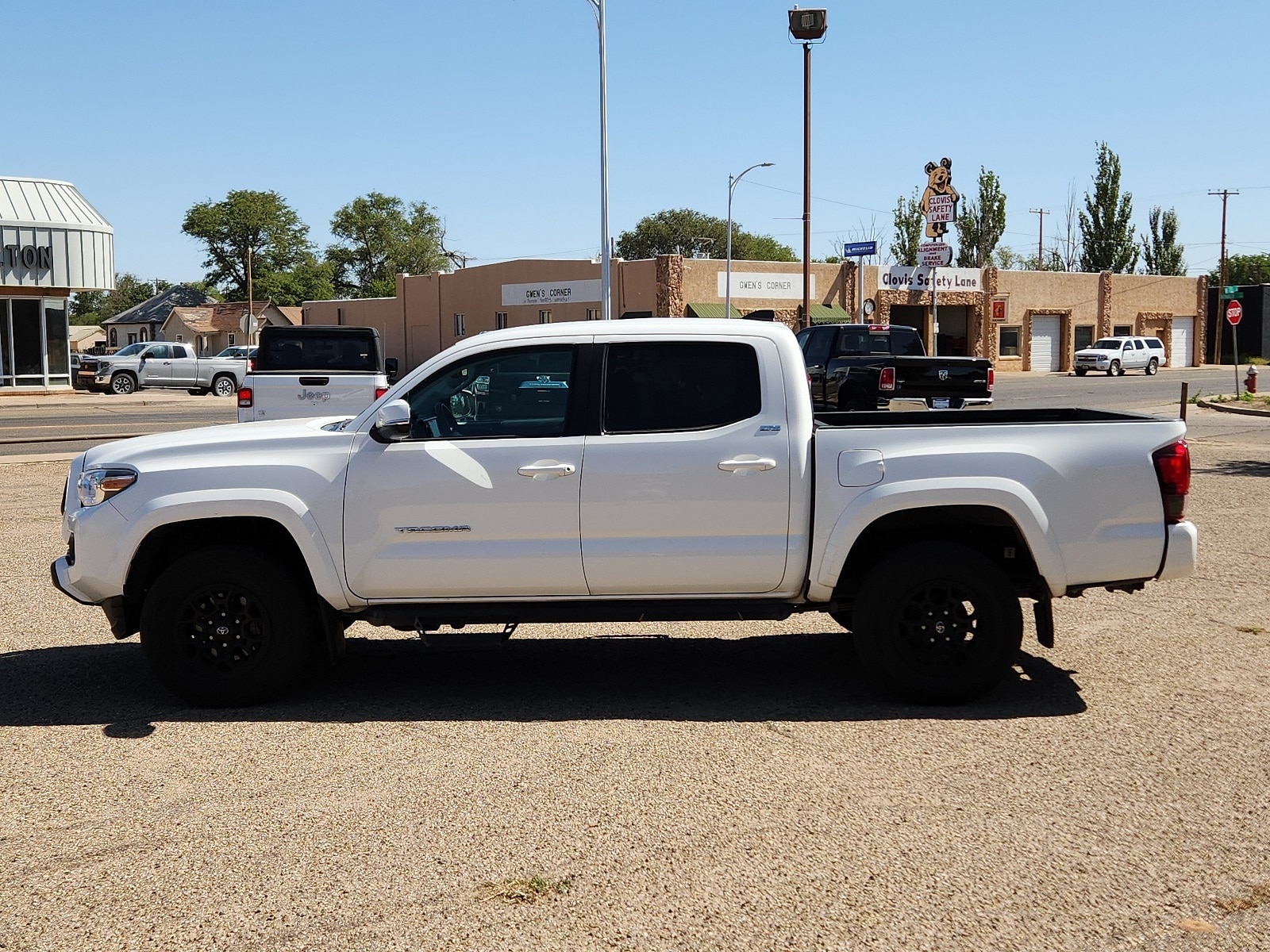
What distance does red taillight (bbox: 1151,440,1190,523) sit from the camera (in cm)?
609

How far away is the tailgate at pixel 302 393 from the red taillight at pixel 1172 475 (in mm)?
11087

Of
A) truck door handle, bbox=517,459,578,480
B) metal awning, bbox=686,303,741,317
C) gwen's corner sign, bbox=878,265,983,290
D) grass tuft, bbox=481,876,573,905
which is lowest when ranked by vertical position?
grass tuft, bbox=481,876,573,905

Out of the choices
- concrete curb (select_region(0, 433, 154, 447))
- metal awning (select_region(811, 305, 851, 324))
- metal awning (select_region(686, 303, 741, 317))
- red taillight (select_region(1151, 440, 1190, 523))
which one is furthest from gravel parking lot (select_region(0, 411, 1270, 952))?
metal awning (select_region(811, 305, 851, 324))

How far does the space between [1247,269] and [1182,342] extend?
52.3 meters

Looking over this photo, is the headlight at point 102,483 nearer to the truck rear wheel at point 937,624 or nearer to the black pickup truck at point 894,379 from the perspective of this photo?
the truck rear wheel at point 937,624

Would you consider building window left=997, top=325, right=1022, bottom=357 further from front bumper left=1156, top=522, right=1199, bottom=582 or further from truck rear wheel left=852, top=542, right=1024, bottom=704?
truck rear wheel left=852, top=542, right=1024, bottom=704

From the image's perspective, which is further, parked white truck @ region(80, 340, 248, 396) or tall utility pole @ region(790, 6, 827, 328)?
parked white truck @ region(80, 340, 248, 396)

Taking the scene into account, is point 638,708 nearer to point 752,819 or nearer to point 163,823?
point 752,819

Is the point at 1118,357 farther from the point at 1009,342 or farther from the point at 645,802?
the point at 645,802

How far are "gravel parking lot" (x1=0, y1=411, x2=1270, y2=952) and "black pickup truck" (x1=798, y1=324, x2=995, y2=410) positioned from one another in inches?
505

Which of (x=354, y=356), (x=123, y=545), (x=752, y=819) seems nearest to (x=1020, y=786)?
(x=752, y=819)

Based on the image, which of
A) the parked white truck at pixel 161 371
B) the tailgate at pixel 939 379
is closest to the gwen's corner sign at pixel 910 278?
the parked white truck at pixel 161 371

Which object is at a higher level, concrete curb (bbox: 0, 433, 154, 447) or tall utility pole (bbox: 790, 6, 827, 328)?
tall utility pole (bbox: 790, 6, 827, 328)

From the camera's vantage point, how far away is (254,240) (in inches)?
4277
